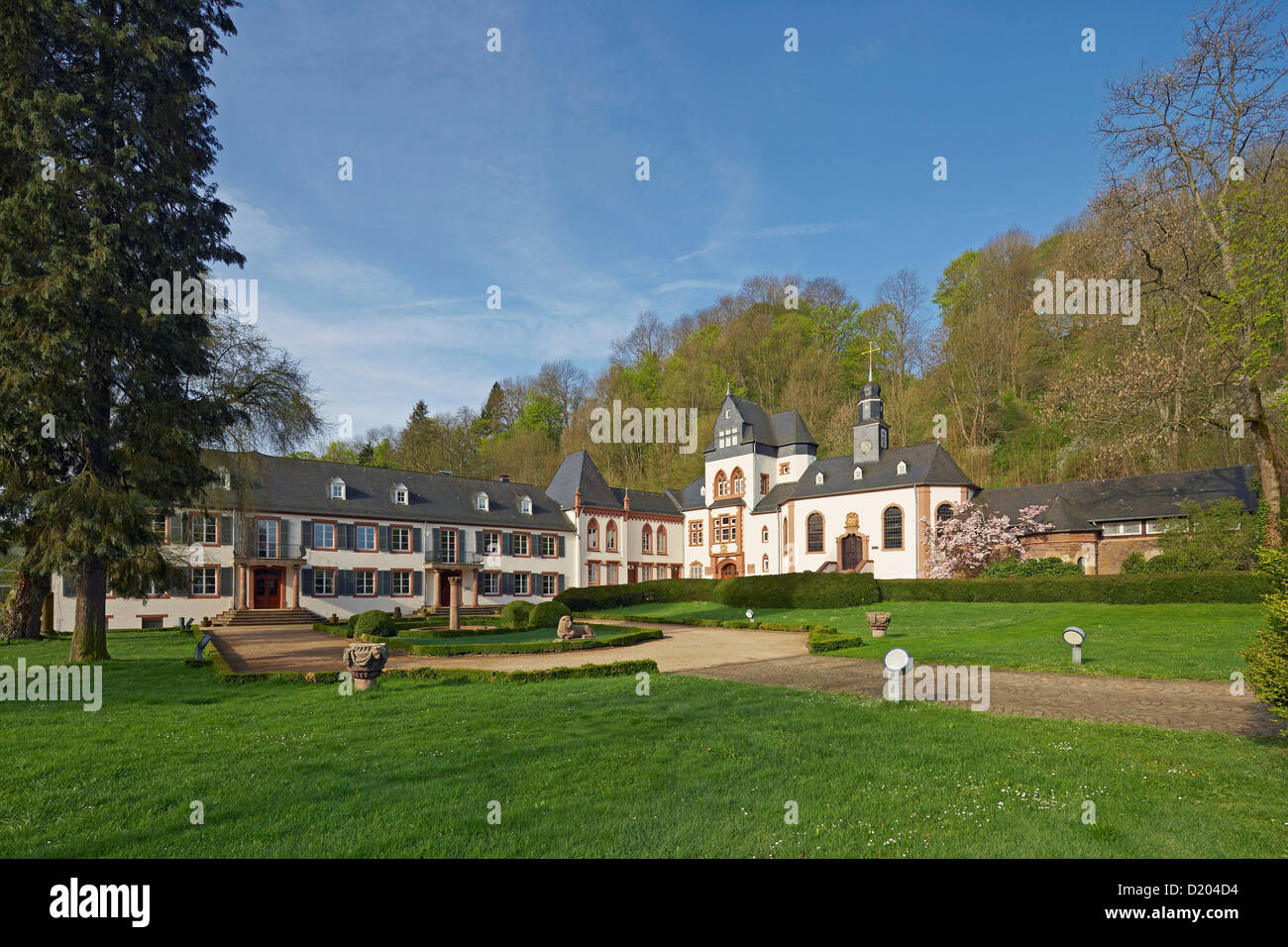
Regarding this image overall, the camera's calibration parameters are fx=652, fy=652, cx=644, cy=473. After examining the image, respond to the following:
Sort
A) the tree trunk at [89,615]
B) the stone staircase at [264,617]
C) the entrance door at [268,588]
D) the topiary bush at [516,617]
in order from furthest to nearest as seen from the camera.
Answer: the entrance door at [268,588], the stone staircase at [264,617], the topiary bush at [516,617], the tree trunk at [89,615]

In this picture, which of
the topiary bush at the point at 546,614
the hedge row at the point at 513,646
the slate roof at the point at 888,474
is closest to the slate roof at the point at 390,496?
the topiary bush at the point at 546,614

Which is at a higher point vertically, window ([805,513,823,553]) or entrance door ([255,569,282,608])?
window ([805,513,823,553])

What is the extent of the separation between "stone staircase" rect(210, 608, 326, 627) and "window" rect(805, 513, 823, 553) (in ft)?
99.5

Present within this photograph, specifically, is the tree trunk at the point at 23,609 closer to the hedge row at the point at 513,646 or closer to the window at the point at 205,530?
the window at the point at 205,530

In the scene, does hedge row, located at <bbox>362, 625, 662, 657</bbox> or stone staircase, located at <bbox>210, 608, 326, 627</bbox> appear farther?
stone staircase, located at <bbox>210, 608, 326, 627</bbox>

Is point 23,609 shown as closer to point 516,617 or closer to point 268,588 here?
point 268,588

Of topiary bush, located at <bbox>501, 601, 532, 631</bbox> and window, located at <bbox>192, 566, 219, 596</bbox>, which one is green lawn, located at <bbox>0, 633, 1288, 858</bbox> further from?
window, located at <bbox>192, 566, 219, 596</bbox>

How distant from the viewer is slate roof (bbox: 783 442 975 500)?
3962cm

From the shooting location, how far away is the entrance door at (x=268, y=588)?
110 ft

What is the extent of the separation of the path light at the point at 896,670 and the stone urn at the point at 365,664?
28.4 ft

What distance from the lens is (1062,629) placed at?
65.6ft

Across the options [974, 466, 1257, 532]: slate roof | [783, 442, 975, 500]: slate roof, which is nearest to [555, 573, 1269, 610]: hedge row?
[974, 466, 1257, 532]: slate roof

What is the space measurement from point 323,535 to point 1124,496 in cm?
4314

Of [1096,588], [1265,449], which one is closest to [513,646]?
[1096,588]
